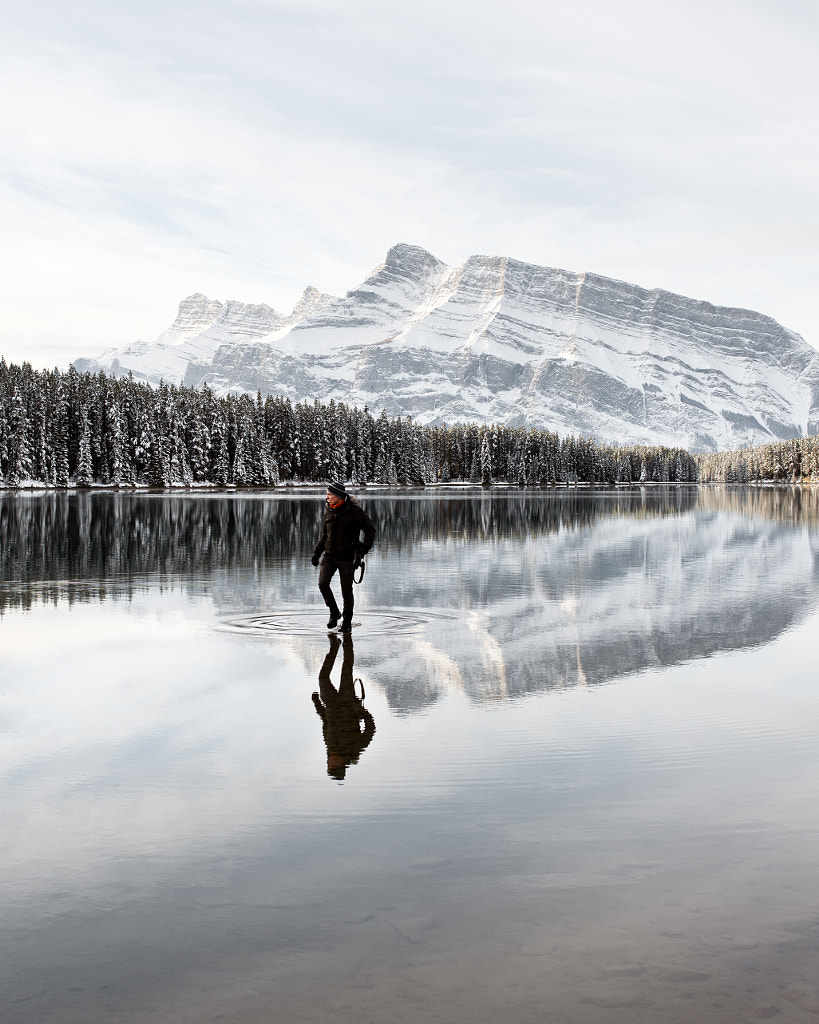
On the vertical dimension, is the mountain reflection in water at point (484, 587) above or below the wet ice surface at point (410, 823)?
above

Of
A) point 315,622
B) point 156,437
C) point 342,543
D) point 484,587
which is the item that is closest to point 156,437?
point 156,437

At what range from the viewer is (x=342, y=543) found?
1530cm

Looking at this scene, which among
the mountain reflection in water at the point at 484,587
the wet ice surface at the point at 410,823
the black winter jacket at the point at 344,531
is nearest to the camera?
the wet ice surface at the point at 410,823

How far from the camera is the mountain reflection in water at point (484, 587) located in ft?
41.3

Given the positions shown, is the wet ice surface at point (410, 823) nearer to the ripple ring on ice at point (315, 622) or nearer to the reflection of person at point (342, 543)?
the ripple ring on ice at point (315, 622)

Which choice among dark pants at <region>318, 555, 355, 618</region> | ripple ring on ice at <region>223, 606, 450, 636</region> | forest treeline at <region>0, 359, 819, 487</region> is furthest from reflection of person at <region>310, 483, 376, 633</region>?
forest treeline at <region>0, 359, 819, 487</region>

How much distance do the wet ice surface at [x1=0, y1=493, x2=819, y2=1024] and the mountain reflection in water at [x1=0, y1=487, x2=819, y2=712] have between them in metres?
0.17

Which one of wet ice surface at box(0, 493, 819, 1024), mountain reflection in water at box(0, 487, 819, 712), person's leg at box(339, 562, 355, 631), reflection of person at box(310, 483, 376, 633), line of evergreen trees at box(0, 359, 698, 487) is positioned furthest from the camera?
line of evergreen trees at box(0, 359, 698, 487)

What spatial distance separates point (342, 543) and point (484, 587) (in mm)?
6737

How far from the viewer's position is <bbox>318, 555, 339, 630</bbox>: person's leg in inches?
593

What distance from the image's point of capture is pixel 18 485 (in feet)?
352

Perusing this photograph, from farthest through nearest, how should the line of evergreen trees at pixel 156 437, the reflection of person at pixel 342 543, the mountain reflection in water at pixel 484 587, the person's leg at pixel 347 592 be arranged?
the line of evergreen trees at pixel 156 437
the reflection of person at pixel 342 543
the person's leg at pixel 347 592
the mountain reflection in water at pixel 484 587

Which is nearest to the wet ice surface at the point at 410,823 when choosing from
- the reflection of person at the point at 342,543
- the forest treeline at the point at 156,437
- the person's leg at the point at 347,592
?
the person's leg at the point at 347,592

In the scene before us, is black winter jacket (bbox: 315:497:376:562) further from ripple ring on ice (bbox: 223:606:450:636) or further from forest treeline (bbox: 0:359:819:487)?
forest treeline (bbox: 0:359:819:487)
